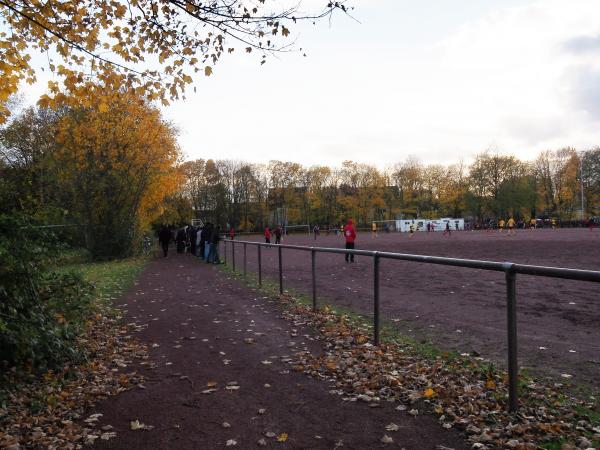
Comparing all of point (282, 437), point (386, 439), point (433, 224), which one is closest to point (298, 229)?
point (433, 224)

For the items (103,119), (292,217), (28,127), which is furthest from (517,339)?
(292,217)

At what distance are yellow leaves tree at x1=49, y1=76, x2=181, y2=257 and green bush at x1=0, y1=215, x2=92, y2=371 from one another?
17.6m

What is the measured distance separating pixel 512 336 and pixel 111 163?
23.5m

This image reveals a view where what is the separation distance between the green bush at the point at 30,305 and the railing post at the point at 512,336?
4.18 metres

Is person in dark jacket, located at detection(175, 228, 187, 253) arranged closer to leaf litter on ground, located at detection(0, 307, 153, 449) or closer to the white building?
leaf litter on ground, located at detection(0, 307, 153, 449)

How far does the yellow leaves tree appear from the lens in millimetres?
23594

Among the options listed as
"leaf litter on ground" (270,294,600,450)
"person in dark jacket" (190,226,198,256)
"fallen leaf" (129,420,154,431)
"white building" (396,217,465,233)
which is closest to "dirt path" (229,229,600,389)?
"leaf litter on ground" (270,294,600,450)

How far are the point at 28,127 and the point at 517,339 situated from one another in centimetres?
4160

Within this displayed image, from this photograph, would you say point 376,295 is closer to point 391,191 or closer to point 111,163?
point 111,163

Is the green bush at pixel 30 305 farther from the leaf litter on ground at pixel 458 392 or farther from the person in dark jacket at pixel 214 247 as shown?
the person in dark jacket at pixel 214 247

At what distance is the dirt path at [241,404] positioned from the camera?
3.60 meters

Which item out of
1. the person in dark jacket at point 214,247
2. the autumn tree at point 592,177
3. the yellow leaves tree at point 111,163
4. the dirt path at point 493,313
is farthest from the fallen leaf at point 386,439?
the autumn tree at point 592,177

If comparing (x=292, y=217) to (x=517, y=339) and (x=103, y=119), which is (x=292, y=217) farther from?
(x=517, y=339)

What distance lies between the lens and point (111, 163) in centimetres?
2456
